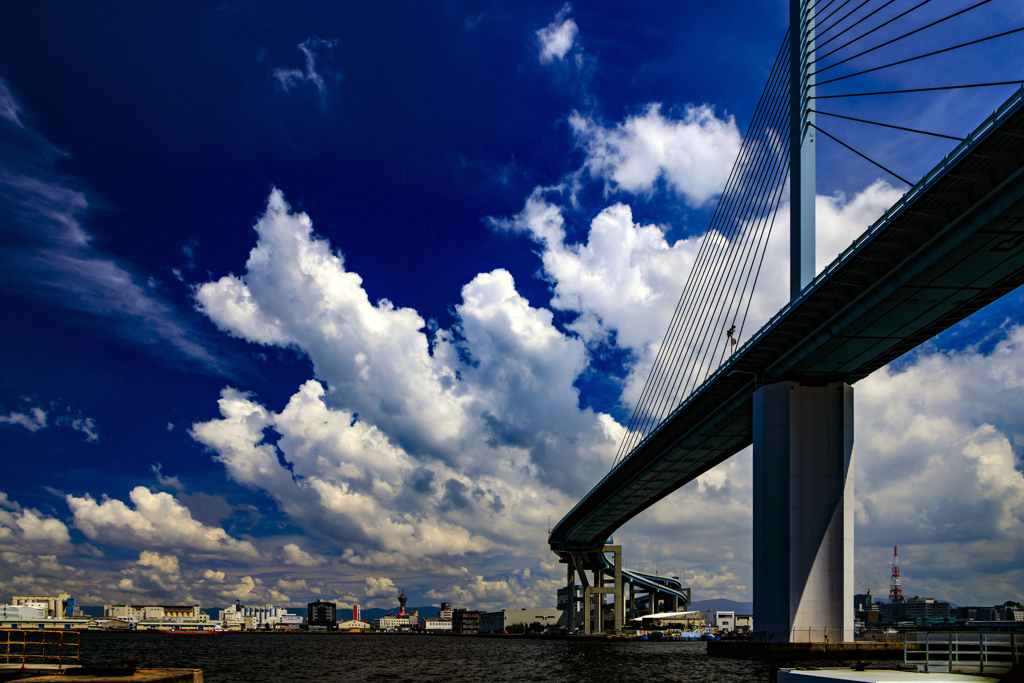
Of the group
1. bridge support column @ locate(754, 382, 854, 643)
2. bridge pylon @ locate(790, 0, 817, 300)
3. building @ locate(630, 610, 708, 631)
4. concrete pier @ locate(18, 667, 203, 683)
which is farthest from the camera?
building @ locate(630, 610, 708, 631)

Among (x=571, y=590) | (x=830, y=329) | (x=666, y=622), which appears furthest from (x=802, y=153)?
(x=666, y=622)

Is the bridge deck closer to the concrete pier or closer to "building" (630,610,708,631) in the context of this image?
the concrete pier

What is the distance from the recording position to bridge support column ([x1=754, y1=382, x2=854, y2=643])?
50281 millimetres

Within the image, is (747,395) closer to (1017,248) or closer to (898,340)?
(898,340)

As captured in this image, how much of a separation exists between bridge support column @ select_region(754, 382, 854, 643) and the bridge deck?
2487mm

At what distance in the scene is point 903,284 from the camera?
3984 centimetres

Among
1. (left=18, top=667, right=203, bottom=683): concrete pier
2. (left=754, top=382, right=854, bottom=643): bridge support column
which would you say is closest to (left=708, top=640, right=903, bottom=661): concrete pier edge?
(left=754, top=382, right=854, bottom=643): bridge support column

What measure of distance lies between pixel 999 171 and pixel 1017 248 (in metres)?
6.18

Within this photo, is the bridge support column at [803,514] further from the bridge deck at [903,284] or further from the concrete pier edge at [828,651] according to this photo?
the bridge deck at [903,284]

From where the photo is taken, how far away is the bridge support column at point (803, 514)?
5028 cm

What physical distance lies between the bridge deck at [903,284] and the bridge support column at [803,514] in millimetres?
2487

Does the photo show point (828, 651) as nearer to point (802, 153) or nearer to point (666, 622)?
point (802, 153)

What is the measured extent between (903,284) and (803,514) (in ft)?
62.8

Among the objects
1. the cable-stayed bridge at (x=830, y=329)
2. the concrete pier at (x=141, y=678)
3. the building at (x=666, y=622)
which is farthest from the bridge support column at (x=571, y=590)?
the concrete pier at (x=141, y=678)
